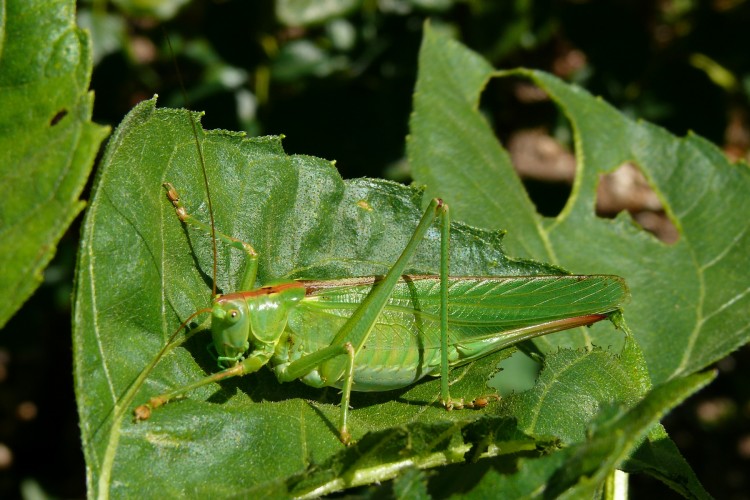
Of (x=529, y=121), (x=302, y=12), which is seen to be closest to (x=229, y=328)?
(x=302, y=12)

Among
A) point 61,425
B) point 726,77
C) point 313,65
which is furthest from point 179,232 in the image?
point 726,77

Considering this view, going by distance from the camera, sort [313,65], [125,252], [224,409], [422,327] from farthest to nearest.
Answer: [313,65], [422,327], [224,409], [125,252]

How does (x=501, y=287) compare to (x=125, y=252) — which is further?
(x=501, y=287)

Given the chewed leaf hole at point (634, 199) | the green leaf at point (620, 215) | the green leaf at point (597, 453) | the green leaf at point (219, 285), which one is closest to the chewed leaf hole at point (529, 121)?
the green leaf at point (620, 215)

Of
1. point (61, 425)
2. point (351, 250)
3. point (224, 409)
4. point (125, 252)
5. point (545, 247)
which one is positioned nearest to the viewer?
point (125, 252)

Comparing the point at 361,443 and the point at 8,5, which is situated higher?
the point at 8,5

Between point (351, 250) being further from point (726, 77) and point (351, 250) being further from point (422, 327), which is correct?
point (726, 77)

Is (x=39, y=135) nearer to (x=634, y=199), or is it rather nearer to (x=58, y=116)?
(x=58, y=116)
